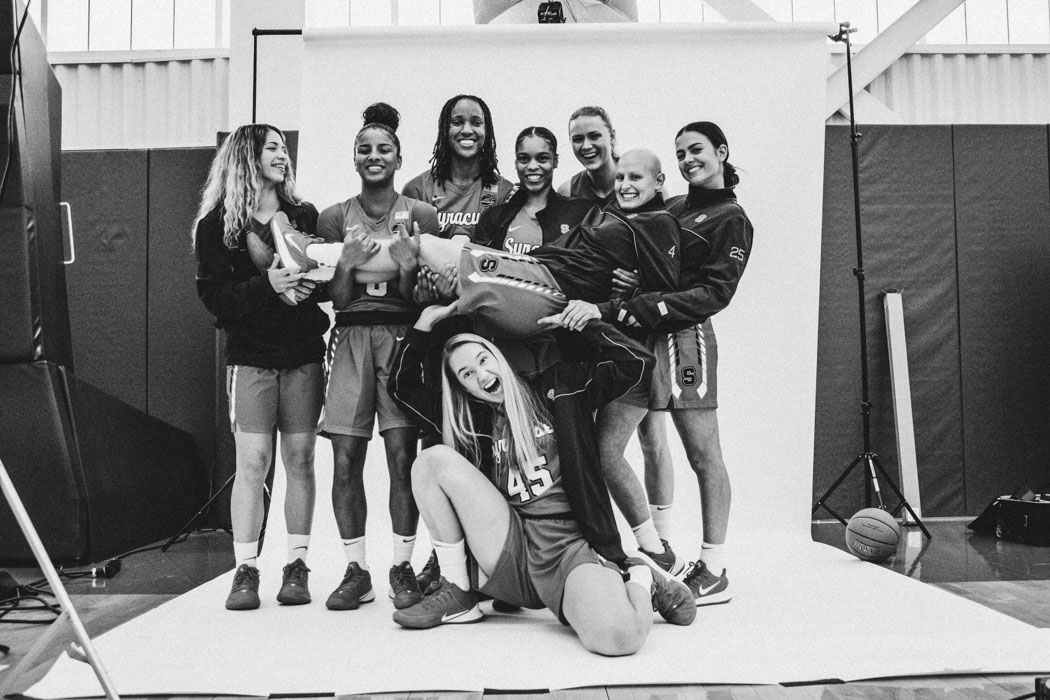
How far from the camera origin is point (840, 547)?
12.7 feet

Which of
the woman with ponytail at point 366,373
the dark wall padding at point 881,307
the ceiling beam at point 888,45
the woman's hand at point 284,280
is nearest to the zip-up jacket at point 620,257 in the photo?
the woman with ponytail at point 366,373

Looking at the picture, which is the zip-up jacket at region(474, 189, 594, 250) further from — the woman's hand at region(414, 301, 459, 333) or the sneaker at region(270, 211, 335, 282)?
the sneaker at region(270, 211, 335, 282)

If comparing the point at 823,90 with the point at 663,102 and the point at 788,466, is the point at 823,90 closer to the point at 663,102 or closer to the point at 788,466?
the point at 663,102

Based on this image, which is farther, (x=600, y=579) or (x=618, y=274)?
(x=618, y=274)

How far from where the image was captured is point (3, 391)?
2957 millimetres

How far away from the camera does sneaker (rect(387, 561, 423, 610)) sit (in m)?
2.59

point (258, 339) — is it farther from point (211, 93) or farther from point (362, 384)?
point (211, 93)

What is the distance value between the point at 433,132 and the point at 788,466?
221 centimetres

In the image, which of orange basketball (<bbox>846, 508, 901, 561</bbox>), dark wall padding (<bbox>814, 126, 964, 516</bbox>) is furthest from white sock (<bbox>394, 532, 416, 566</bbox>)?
dark wall padding (<bbox>814, 126, 964, 516</bbox>)

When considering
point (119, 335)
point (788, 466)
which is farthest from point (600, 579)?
point (119, 335)

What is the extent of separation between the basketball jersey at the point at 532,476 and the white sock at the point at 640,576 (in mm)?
247

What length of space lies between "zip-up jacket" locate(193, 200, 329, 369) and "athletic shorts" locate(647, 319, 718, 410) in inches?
47.0

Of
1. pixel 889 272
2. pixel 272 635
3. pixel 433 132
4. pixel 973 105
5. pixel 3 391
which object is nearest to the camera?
pixel 272 635

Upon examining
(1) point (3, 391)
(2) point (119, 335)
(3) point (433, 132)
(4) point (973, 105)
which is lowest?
(1) point (3, 391)
